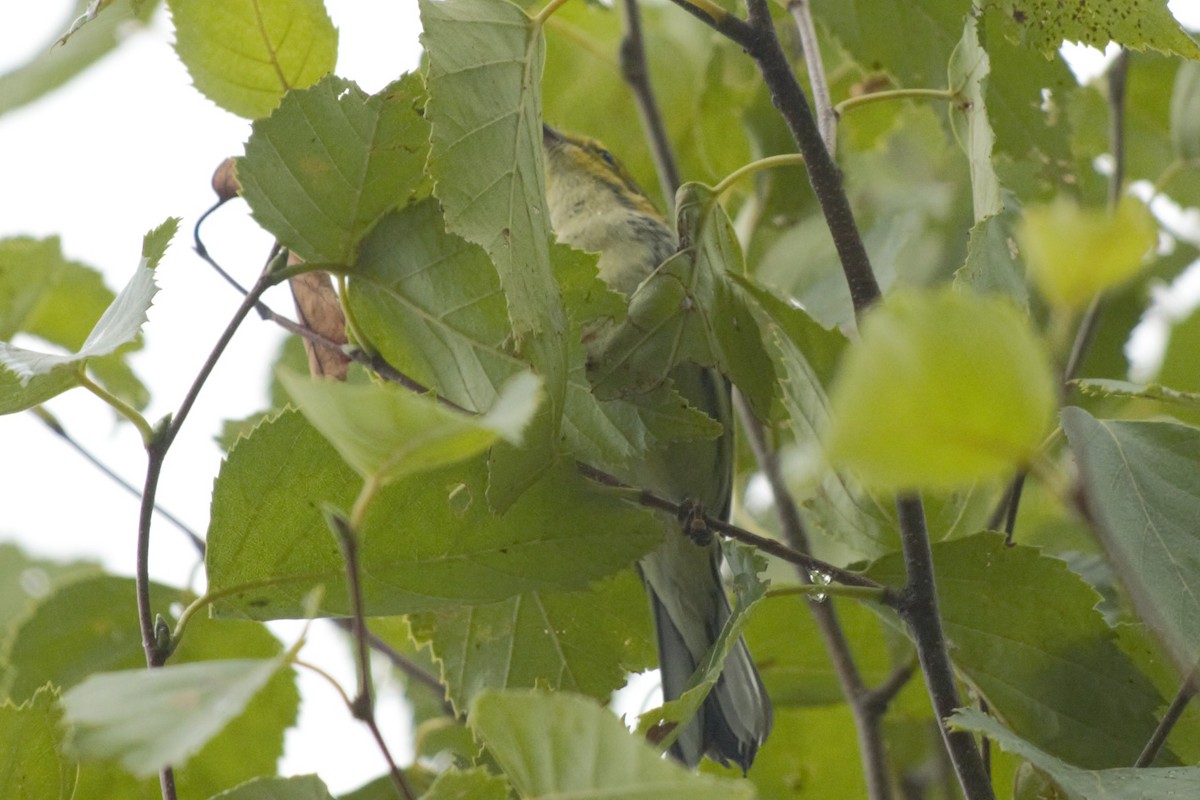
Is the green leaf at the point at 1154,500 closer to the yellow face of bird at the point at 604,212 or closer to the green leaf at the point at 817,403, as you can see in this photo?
the green leaf at the point at 817,403

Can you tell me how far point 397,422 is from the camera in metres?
0.52

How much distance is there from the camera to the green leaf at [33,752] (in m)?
0.93

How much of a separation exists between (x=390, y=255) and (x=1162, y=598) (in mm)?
635

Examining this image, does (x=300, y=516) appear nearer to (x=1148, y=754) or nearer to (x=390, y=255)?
(x=390, y=255)

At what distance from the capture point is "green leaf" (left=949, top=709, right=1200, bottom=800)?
77cm

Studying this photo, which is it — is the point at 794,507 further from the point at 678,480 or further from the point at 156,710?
the point at 156,710

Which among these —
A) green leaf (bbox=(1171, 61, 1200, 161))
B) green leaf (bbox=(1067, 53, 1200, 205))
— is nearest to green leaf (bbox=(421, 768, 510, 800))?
green leaf (bbox=(1171, 61, 1200, 161))

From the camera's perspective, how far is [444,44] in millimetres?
835

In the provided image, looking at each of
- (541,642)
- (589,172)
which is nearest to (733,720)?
(541,642)

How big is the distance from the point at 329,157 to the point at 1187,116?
1157 millimetres

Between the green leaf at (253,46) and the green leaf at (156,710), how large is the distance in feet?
2.23

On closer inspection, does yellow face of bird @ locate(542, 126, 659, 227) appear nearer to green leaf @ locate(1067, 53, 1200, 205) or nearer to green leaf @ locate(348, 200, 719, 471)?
green leaf @ locate(1067, 53, 1200, 205)

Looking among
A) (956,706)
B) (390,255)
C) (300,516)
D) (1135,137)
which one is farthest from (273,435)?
(1135,137)

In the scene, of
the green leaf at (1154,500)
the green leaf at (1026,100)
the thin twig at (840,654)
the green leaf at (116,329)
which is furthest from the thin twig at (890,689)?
the green leaf at (116,329)
